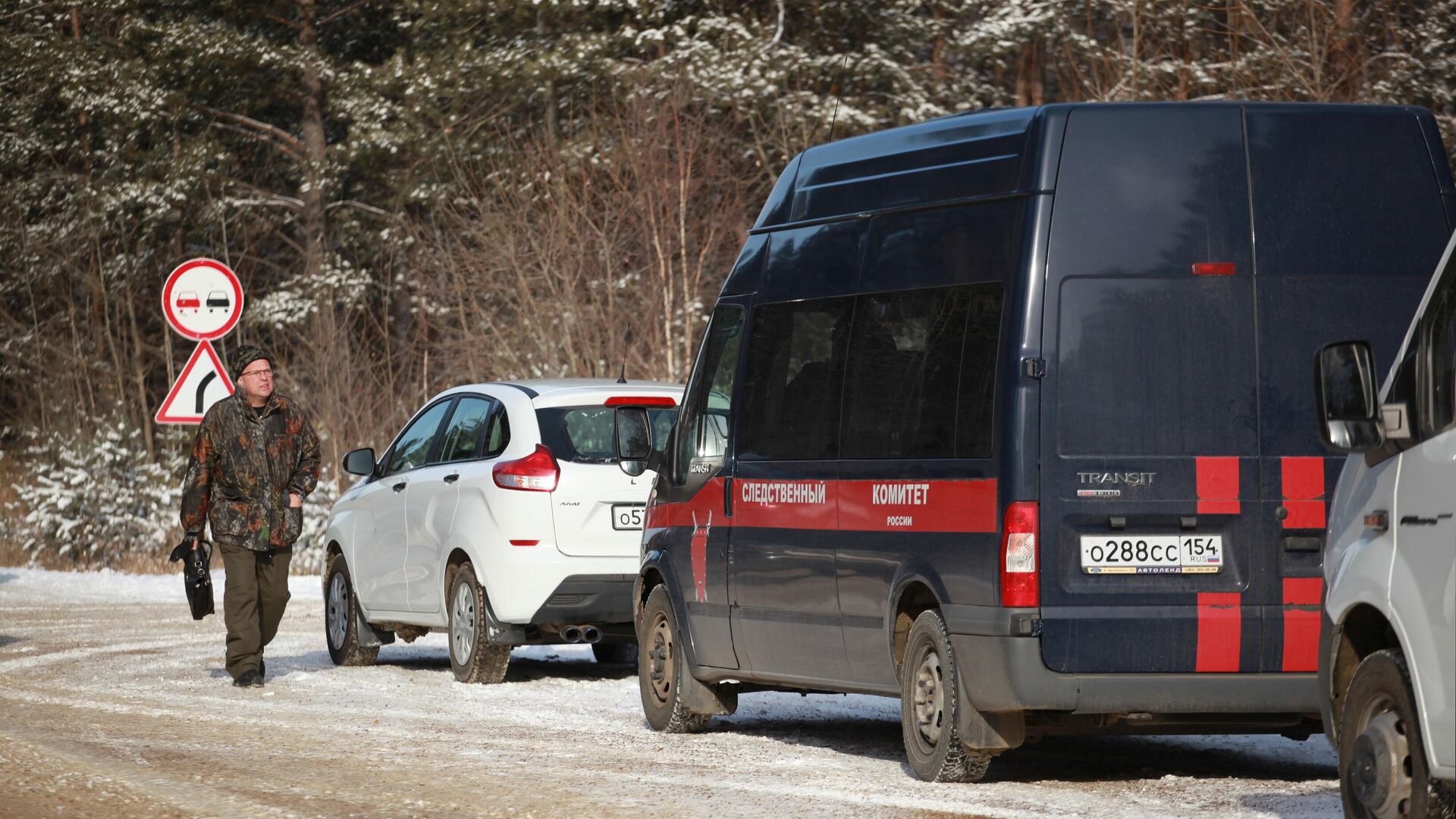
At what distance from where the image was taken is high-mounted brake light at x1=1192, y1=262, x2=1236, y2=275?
8102 millimetres

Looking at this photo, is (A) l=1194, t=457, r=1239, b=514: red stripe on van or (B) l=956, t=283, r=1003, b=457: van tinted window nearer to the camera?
(A) l=1194, t=457, r=1239, b=514: red stripe on van

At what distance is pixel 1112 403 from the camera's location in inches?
313

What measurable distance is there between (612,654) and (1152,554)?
24.2ft

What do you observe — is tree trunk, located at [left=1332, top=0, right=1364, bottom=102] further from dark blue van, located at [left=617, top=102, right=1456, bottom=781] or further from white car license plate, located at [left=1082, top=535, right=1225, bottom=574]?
white car license plate, located at [left=1082, top=535, right=1225, bottom=574]

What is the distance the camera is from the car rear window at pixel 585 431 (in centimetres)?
1261

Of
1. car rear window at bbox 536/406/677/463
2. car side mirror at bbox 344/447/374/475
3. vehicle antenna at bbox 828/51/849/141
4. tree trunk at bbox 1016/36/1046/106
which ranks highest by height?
tree trunk at bbox 1016/36/1046/106

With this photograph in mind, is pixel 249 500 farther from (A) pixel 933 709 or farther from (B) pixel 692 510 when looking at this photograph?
(A) pixel 933 709

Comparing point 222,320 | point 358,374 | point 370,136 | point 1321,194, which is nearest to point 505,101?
point 370,136

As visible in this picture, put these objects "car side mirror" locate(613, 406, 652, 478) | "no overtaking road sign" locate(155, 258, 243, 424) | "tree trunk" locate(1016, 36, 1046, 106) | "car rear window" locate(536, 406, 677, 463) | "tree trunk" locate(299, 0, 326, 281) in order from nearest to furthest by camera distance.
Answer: "car side mirror" locate(613, 406, 652, 478) → "car rear window" locate(536, 406, 677, 463) → "no overtaking road sign" locate(155, 258, 243, 424) → "tree trunk" locate(1016, 36, 1046, 106) → "tree trunk" locate(299, 0, 326, 281)

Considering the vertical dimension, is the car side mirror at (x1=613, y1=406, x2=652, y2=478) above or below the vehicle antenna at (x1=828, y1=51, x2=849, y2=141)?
below

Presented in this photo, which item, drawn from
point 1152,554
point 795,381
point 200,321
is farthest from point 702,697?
point 200,321

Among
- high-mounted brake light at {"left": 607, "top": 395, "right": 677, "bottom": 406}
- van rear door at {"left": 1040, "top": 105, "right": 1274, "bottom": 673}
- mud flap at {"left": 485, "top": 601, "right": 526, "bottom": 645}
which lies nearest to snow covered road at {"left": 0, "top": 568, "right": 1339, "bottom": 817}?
mud flap at {"left": 485, "top": 601, "right": 526, "bottom": 645}

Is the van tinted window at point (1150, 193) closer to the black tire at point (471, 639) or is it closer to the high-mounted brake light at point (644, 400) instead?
the high-mounted brake light at point (644, 400)

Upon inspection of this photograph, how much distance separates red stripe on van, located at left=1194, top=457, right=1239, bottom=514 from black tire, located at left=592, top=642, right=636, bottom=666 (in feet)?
23.6
